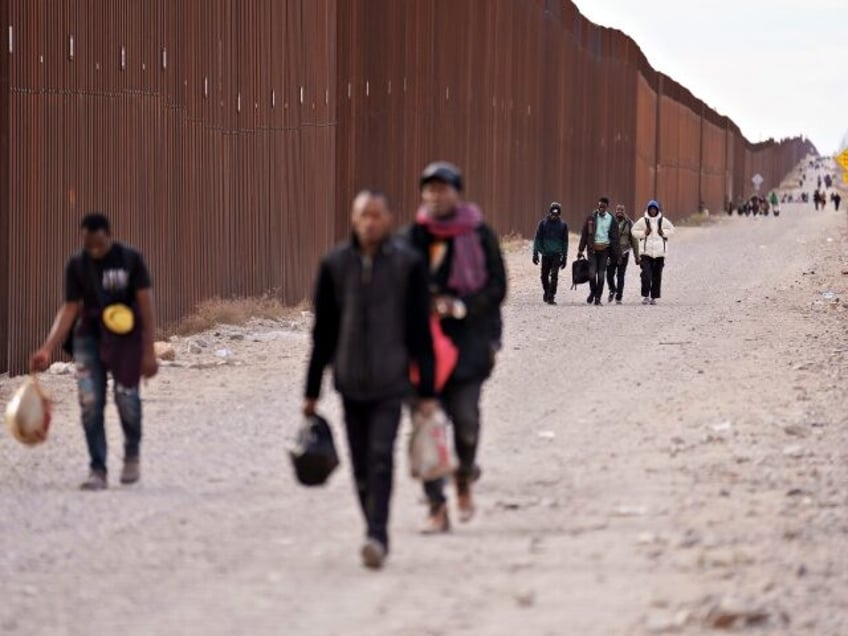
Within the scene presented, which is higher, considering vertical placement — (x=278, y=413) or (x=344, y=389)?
(x=344, y=389)

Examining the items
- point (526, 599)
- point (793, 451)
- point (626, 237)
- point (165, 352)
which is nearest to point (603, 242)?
point (626, 237)

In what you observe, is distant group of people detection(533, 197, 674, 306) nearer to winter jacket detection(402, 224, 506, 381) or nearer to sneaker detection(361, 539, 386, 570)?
winter jacket detection(402, 224, 506, 381)

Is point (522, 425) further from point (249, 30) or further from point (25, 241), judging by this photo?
point (249, 30)

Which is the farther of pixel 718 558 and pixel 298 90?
pixel 298 90

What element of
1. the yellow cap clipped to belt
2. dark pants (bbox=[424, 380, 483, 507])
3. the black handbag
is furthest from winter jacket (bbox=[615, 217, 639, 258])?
dark pants (bbox=[424, 380, 483, 507])

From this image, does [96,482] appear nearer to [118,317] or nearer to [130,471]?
[130,471]

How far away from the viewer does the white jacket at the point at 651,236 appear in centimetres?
2700

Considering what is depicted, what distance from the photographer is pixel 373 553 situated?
8.00m

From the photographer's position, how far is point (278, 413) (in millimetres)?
14305

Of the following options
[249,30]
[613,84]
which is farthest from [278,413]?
[613,84]

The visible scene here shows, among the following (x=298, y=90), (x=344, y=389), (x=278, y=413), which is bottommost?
(x=278, y=413)

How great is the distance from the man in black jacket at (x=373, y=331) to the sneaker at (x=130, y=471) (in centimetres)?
290

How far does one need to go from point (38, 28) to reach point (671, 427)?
7115mm

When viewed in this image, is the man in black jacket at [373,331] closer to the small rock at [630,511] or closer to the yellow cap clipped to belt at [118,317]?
the small rock at [630,511]
